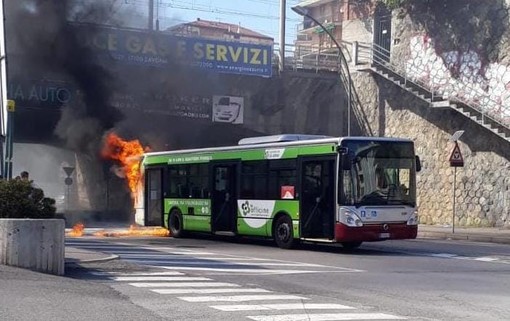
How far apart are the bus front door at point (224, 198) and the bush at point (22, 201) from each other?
8162 millimetres

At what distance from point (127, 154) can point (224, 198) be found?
887 cm

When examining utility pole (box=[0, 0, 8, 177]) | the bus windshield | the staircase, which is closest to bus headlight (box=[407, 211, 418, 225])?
the bus windshield

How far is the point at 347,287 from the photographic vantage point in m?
12.3

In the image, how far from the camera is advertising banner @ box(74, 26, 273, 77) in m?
32.9

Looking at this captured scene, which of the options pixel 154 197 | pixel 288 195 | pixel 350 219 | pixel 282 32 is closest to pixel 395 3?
pixel 282 32

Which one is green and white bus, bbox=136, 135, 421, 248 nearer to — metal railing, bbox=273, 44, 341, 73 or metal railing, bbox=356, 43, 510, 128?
metal railing, bbox=356, 43, 510, 128

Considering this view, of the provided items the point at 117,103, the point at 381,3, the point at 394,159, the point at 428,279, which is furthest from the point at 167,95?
the point at 428,279

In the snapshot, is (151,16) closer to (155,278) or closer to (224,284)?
(155,278)

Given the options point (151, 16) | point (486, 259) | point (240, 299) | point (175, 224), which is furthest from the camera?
point (151, 16)

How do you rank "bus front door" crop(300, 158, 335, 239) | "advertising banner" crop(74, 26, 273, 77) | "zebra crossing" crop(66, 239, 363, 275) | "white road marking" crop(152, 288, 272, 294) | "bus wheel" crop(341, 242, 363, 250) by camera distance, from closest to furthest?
"white road marking" crop(152, 288, 272, 294)
"zebra crossing" crop(66, 239, 363, 275)
"bus front door" crop(300, 158, 335, 239)
"bus wheel" crop(341, 242, 363, 250)
"advertising banner" crop(74, 26, 273, 77)

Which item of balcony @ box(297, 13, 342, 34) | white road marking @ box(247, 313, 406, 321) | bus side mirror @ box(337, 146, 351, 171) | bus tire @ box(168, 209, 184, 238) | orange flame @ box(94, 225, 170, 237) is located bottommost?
orange flame @ box(94, 225, 170, 237)

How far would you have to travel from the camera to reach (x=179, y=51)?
35.2m

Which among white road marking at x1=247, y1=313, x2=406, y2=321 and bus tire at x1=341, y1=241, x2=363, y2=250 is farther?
bus tire at x1=341, y1=241, x2=363, y2=250

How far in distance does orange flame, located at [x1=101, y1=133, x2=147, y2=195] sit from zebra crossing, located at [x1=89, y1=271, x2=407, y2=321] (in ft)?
46.3
